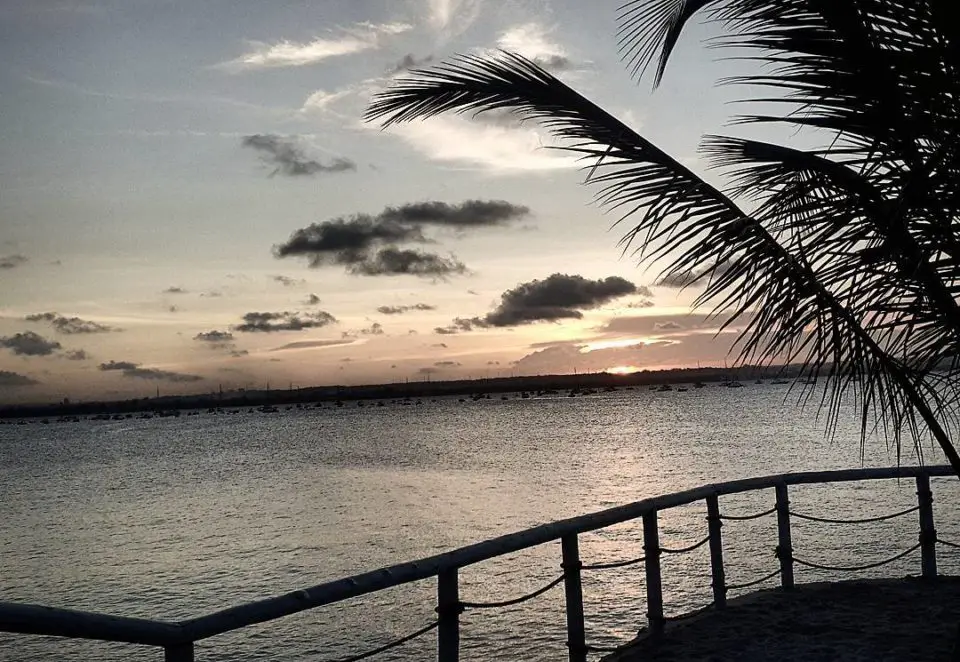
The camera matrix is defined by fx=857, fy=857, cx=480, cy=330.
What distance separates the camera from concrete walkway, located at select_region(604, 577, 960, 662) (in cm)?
576

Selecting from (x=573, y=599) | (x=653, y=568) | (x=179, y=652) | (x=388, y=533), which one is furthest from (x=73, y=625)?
(x=388, y=533)

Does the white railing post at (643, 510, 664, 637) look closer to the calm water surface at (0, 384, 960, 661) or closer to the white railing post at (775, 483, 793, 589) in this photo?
the white railing post at (775, 483, 793, 589)

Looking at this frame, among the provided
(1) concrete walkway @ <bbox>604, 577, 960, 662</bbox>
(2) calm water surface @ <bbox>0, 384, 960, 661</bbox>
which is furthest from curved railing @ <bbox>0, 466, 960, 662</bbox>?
(2) calm water surface @ <bbox>0, 384, 960, 661</bbox>

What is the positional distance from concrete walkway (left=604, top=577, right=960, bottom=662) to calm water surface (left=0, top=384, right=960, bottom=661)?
7.86 m

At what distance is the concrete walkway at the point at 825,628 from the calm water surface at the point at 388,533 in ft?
25.8

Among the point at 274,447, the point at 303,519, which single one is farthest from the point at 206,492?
the point at 274,447

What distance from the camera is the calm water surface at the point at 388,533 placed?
17234 mm

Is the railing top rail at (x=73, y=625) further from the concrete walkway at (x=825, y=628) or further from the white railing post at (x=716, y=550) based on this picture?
the white railing post at (x=716, y=550)

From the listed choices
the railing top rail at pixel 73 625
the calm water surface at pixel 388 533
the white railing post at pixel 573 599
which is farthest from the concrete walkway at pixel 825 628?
the calm water surface at pixel 388 533

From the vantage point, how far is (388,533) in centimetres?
3108

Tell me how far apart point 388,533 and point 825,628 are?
85.0ft

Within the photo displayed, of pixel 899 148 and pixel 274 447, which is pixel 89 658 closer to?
pixel 899 148

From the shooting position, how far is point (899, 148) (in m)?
3.98

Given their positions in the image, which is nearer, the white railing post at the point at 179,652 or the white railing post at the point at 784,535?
the white railing post at the point at 179,652
